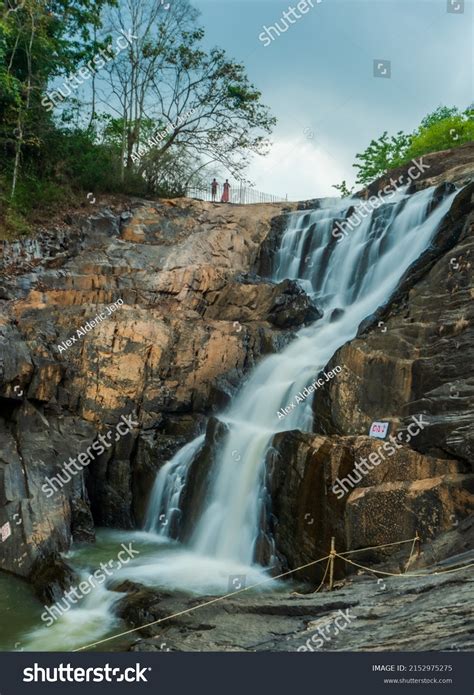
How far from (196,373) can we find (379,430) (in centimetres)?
573

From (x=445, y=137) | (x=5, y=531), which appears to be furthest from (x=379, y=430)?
(x=445, y=137)

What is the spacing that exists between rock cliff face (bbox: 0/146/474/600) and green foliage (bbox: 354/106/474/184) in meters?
11.2

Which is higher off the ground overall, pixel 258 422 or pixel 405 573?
pixel 258 422

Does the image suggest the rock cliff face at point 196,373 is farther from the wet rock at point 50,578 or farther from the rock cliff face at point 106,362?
the wet rock at point 50,578

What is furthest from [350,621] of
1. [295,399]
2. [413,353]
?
[295,399]

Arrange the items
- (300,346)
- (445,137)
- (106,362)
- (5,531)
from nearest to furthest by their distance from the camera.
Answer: (5,531), (106,362), (300,346), (445,137)

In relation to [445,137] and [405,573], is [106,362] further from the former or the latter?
[445,137]

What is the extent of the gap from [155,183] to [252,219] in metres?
4.32

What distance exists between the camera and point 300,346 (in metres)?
13.6

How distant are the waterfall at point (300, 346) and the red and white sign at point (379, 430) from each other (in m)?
1.89

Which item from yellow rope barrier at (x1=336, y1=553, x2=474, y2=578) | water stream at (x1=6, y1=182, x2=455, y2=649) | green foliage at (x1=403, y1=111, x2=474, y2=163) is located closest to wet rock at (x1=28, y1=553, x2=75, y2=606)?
water stream at (x1=6, y1=182, x2=455, y2=649)

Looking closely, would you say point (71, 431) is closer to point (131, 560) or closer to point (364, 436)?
point (131, 560)

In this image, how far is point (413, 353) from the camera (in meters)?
9.51

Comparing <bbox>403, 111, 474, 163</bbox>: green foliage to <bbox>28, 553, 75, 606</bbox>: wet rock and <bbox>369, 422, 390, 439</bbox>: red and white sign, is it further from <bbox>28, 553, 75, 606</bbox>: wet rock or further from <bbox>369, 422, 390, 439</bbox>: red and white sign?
<bbox>28, 553, 75, 606</bbox>: wet rock
